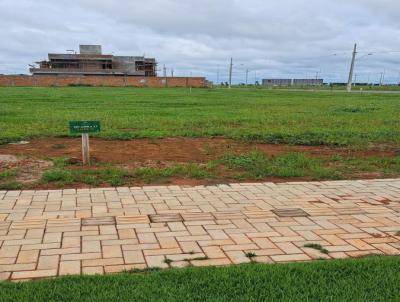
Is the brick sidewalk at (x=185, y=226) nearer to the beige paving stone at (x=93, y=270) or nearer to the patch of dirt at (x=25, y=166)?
the beige paving stone at (x=93, y=270)

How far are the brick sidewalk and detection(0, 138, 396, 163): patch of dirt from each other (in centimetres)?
262

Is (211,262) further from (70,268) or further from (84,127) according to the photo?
(84,127)

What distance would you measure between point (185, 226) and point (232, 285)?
1602 millimetres

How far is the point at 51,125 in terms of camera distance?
14.1 m

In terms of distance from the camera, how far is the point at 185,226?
5.13 m

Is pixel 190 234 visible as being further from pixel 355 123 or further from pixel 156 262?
pixel 355 123

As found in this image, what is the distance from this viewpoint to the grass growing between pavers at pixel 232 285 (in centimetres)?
340

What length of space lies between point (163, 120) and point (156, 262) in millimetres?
12353

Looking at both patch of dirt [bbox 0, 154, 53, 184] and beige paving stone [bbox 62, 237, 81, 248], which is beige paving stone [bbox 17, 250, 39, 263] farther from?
patch of dirt [bbox 0, 154, 53, 184]

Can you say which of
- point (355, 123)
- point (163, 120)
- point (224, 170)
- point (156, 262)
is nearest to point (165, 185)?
point (224, 170)

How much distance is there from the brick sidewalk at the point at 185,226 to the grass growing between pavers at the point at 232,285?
0.27 meters

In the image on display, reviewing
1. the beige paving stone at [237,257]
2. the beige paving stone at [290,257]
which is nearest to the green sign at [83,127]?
the beige paving stone at [237,257]

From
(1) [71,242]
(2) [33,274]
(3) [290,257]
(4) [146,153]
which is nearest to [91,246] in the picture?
(1) [71,242]

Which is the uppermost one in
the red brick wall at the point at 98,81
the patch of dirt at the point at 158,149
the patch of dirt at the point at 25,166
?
the patch of dirt at the point at 25,166
